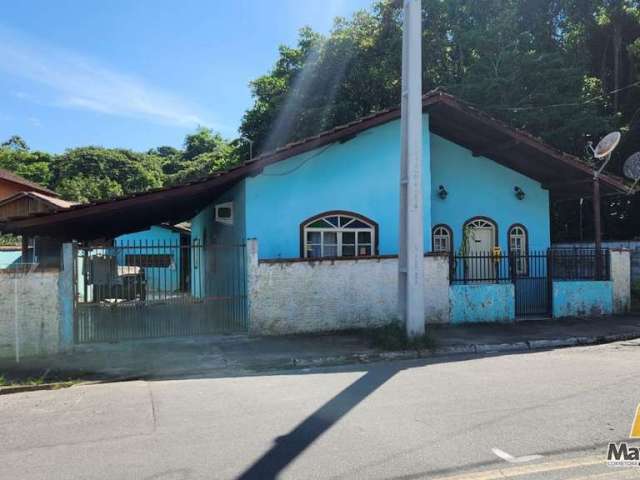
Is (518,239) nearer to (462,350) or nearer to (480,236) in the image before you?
(480,236)

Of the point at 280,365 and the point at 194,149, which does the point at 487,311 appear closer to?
the point at 280,365

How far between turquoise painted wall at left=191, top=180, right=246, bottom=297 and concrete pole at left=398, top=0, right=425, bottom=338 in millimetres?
3369

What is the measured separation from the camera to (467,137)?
48.1ft

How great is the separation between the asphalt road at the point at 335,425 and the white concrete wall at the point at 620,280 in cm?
649

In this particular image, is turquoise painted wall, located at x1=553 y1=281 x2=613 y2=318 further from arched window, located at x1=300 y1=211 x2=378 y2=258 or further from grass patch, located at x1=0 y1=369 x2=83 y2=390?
grass patch, located at x1=0 y1=369 x2=83 y2=390

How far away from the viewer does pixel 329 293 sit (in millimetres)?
11008

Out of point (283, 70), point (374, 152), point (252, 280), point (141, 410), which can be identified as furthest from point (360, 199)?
point (283, 70)

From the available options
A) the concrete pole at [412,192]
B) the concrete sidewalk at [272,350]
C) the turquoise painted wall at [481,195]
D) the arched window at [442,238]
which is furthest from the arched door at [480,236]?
the concrete pole at [412,192]

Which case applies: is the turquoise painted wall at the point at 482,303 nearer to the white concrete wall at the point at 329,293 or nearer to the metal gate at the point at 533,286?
the white concrete wall at the point at 329,293

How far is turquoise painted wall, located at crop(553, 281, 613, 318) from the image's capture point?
41.9ft

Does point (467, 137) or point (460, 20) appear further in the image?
point (460, 20)

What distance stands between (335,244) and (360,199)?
1262mm

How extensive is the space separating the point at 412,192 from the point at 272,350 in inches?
147

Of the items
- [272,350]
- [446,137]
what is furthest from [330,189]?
→ [272,350]
